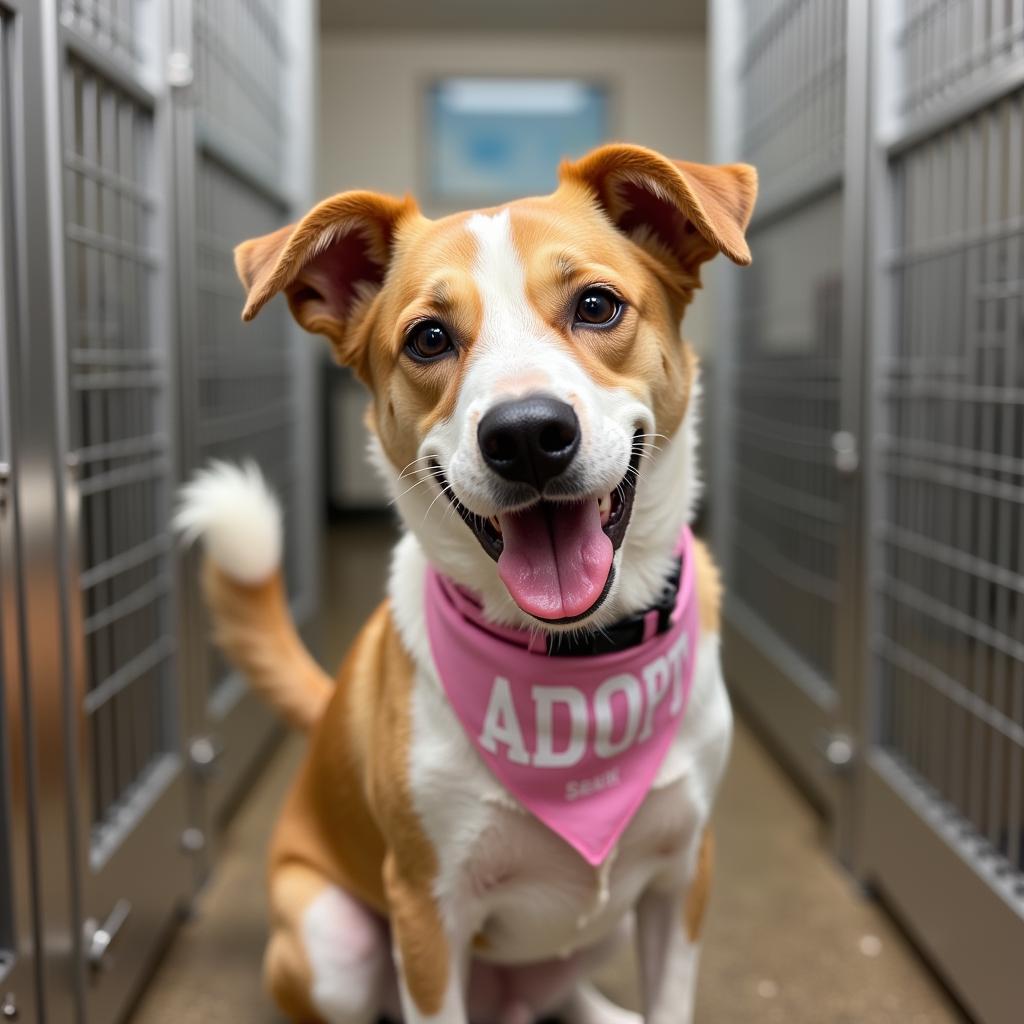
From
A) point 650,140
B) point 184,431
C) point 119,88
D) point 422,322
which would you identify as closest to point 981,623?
point 422,322

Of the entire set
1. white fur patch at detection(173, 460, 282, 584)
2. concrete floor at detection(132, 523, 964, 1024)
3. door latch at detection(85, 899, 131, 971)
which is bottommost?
concrete floor at detection(132, 523, 964, 1024)

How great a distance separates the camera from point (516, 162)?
282 inches

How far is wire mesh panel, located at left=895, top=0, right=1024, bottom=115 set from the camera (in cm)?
154

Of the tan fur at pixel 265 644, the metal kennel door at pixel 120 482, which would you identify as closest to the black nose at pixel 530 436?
the metal kennel door at pixel 120 482

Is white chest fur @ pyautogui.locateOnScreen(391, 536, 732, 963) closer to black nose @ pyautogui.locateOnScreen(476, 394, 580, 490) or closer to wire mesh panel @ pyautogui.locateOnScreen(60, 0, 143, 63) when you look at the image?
black nose @ pyautogui.locateOnScreen(476, 394, 580, 490)

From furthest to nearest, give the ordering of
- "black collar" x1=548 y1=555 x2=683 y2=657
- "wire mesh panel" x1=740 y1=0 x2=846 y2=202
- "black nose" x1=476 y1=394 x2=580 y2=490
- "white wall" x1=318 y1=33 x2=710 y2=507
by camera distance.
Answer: "white wall" x1=318 y1=33 x2=710 y2=507
"wire mesh panel" x1=740 y1=0 x2=846 y2=202
"black collar" x1=548 y1=555 x2=683 y2=657
"black nose" x1=476 y1=394 x2=580 y2=490

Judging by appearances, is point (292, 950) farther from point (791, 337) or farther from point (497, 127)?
point (497, 127)

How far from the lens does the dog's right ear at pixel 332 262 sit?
3.72ft

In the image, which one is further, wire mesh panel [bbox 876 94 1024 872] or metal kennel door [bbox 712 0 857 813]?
metal kennel door [bbox 712 0 857 813]

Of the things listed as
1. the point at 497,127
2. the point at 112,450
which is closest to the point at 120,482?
the point at 112,450

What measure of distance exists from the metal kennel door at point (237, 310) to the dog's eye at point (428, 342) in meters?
1.01

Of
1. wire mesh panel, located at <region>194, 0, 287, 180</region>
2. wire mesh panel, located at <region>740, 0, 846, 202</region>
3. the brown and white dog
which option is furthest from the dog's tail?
wire mesh panel, located at <region>740, 0, 846, 202</region>

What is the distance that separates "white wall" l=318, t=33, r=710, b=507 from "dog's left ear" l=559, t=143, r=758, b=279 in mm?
5871

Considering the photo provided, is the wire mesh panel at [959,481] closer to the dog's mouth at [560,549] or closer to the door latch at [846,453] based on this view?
the door latch at [846,453]
